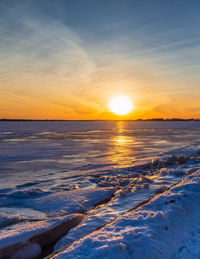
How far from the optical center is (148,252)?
221cm

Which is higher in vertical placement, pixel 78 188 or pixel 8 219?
pixel 8 219

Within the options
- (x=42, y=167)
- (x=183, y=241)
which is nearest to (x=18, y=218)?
(x=183, y=241)

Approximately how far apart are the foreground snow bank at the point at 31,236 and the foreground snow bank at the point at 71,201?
2.68 feet

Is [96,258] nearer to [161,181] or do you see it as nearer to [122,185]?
[122,185]

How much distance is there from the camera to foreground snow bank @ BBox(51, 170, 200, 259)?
2.20 metres

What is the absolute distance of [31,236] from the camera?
110 inches

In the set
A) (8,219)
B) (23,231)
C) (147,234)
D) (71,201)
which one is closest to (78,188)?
(71,201)

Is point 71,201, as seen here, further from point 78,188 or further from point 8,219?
point 8,219

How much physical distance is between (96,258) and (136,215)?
1058 mm

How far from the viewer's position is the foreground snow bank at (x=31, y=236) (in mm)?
2551

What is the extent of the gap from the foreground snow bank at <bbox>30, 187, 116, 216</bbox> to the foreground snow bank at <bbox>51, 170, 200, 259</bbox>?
1491 millimetres

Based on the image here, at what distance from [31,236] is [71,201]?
1.74 m

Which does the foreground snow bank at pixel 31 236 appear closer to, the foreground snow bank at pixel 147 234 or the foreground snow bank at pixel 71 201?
the foreground snow bank at pixel 147 234

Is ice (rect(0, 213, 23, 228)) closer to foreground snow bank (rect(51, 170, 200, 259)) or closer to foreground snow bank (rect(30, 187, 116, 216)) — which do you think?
foreground snow bank (rect(30, 187, 116, 216))
